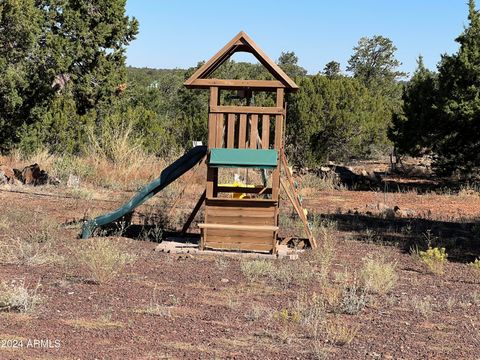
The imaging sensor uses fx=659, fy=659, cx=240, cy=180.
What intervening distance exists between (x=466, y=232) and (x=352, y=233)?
2334 millimetres

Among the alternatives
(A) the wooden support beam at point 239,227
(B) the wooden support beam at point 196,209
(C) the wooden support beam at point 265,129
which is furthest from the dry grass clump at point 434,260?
(B) the wooden support beam at point 196,209

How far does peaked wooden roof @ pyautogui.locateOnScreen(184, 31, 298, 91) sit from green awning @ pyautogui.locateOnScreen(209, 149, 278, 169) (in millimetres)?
1030

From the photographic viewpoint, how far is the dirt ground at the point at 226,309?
16.5 feet

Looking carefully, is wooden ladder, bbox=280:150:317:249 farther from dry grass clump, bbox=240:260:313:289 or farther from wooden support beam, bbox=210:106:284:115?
dry grass clump, bbox=240:260:313:289

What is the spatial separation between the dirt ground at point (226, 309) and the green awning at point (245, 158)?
1382 mm

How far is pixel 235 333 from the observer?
5457mm

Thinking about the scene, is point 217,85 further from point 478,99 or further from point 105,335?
point 478,99

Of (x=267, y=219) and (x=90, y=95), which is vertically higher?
(x=90, y=95)

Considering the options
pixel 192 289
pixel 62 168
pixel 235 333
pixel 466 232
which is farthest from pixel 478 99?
pixel 235 333

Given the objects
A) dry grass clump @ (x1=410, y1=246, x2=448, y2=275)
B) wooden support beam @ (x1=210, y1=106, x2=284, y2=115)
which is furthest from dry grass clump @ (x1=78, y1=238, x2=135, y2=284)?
dry grass clump @ (x1=410, y1=246, x2=448, y2=275)

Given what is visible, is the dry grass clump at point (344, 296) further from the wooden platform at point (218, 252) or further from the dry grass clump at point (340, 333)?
the wooden platform at point (218, 252)

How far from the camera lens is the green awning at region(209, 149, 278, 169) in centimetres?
941

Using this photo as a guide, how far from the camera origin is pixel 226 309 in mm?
6273

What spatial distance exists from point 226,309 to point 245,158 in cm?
354
